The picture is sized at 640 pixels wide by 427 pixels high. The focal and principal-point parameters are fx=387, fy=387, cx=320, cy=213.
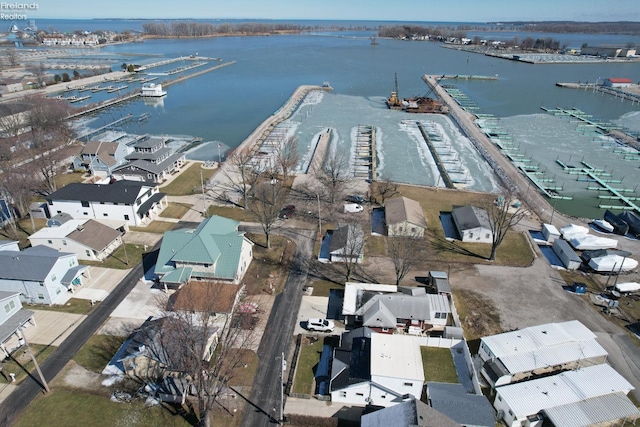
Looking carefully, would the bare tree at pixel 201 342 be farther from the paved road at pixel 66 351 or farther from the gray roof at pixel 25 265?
the gray roof at pixel 25 265

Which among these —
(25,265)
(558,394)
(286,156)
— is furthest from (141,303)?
(286,156)

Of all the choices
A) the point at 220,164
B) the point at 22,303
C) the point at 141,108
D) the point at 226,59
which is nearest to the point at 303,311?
the point at 22,303

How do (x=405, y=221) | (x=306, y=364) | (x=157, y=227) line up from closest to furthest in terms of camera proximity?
(x=306, y=364) → (x=405, y=221) → (x=157, y=227)

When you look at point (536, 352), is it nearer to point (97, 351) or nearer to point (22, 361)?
point (97, 351)

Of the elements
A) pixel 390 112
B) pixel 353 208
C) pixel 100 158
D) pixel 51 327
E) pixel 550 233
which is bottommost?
pixel 51 327

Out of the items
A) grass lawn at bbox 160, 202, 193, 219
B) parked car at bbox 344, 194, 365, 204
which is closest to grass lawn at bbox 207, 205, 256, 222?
grass lawn at bbox 160, 202, 193, 219

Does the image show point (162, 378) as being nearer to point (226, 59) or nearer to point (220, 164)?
point (220, 164)
